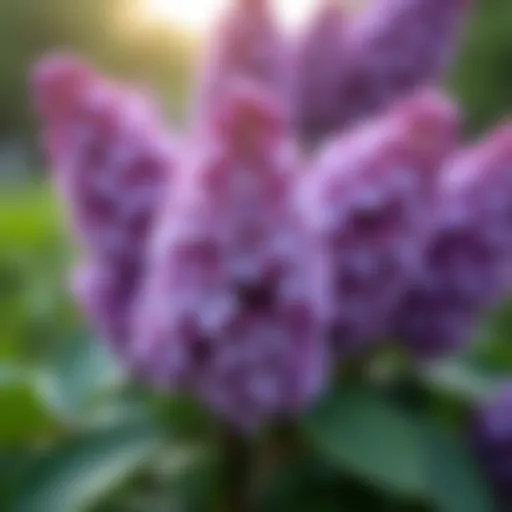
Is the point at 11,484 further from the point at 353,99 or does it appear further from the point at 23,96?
the point at 23,96

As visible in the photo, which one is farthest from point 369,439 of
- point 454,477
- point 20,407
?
point 20,407

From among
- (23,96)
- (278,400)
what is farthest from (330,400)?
(23,96)

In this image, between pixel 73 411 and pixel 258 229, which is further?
pixel 73 411

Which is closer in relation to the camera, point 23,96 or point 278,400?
point 278,400

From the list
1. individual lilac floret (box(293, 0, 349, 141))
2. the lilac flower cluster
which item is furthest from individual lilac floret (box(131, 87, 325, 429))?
individual lilac floret (box(293, 0, 349, 141))

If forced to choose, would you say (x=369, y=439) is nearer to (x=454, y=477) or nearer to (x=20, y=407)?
(x=454, y=477)

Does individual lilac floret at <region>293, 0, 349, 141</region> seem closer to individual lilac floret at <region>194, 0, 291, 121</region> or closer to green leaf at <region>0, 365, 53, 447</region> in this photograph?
individual lilac floret at <region>194, 0, 291, 121</region>
